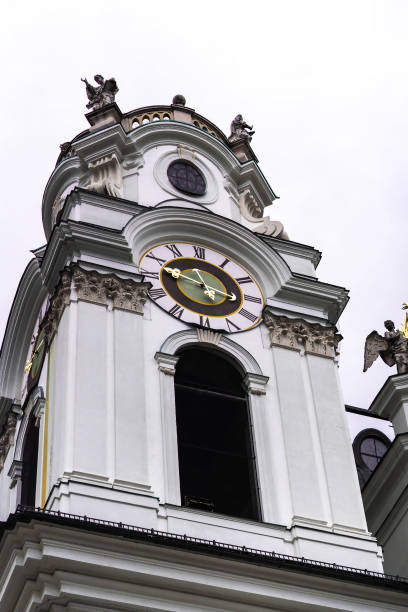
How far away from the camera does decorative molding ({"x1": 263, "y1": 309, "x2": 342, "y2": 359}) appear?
22.3 metres

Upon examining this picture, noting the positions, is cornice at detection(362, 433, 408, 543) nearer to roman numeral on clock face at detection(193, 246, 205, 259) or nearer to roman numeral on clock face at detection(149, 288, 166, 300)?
roman numeral on clock face at detection(193, 246, 205, 259)

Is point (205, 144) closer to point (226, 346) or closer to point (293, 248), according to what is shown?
point (293, 248)

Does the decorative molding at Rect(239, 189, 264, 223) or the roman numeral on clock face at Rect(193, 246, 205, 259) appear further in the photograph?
the decorative molding at Rect(239, 189, 264, 223)

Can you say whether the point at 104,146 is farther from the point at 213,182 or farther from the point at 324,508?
the point at 324,508

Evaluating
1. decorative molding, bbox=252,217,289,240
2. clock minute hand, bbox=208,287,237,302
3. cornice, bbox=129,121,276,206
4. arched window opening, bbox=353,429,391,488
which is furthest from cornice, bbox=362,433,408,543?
cornice, bbox=129,121,276,206

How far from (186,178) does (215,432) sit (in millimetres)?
4941

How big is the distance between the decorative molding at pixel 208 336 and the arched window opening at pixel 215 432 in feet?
0.56

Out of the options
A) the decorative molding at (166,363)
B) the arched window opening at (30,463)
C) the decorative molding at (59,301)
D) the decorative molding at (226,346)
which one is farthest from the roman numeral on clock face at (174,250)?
the arched window opening at (30,463)

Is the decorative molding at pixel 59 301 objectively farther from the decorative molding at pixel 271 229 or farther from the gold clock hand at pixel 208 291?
the decorative molding at pixel 271 229

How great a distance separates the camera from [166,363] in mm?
20906

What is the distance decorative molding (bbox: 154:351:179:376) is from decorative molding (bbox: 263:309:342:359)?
1.92 meters

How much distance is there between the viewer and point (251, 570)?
58.4 feet

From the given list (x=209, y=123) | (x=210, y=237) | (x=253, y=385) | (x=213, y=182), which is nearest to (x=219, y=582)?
(x=253, y=385)

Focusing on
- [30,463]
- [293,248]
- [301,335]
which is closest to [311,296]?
[301,335]
